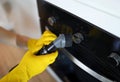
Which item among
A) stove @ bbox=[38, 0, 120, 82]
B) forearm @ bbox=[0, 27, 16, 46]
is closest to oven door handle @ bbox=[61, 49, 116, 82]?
stove @ bbox=[38, 0, 120, 82]

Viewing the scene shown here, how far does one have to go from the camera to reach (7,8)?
3.09ft

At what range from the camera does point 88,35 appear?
503 mm

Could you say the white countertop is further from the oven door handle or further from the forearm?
the forearm

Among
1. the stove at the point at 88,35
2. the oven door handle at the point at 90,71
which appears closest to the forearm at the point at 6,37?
the stove at the point at 88,35

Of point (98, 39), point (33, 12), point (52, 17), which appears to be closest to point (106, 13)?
point (98, 39)

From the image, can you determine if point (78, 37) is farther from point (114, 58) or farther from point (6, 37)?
point (6, 37)

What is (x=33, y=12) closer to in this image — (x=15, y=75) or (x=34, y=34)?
(x=34, y=34)

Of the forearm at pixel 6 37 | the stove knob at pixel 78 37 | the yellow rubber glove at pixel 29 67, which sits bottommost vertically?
the forearm at pixel 6 37

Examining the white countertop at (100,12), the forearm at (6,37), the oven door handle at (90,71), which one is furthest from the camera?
the forearm at (6,37)

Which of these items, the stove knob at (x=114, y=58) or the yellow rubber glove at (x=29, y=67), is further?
the yellow rubber glove at (x=29, y=67)

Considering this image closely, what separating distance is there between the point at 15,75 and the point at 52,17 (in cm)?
24

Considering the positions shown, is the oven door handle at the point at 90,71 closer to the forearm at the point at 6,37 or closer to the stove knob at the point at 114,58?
the stove knob at the point at 114,58

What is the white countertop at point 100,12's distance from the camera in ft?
1.26

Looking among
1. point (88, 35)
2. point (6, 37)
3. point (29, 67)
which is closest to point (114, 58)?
point (88, 35)
